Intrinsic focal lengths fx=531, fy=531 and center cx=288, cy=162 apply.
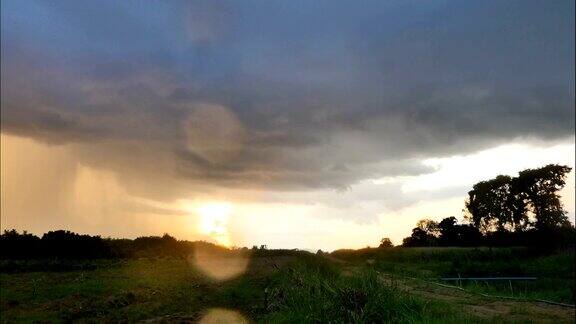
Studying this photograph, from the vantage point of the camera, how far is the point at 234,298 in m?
19.5

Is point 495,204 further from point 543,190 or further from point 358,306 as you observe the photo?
point 358,306

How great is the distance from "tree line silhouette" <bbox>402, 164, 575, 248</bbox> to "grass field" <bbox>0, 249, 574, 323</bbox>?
2959 cm

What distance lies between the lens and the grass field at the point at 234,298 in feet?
42.6

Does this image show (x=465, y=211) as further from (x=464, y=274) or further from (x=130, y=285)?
(x=130, y=285)

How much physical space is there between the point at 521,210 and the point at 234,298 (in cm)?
5064

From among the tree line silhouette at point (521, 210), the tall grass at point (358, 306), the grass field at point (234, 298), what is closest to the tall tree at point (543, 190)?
the tree line silhouette at point (521, 210)

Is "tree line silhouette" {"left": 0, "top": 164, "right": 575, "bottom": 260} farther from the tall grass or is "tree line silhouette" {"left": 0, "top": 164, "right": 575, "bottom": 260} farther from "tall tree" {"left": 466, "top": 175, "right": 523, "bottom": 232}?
the tall grass

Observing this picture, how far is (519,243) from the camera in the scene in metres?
58.6

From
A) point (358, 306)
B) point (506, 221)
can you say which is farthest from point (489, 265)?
point (358, 306)

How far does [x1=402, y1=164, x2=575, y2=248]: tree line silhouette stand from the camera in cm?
5591

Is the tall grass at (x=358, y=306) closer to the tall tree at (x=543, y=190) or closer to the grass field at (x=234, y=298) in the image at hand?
the grass field at (x=234, y=298)

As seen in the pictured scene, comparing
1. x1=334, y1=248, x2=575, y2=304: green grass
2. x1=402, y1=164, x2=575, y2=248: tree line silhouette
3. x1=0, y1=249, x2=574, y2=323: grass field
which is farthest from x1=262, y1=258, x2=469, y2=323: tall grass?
x1=402, y1=164, x2=575, y2=248: tree line silhouette

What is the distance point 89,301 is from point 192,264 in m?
11.6


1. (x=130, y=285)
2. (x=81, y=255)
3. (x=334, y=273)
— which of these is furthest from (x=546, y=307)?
(x=81, y=255)
